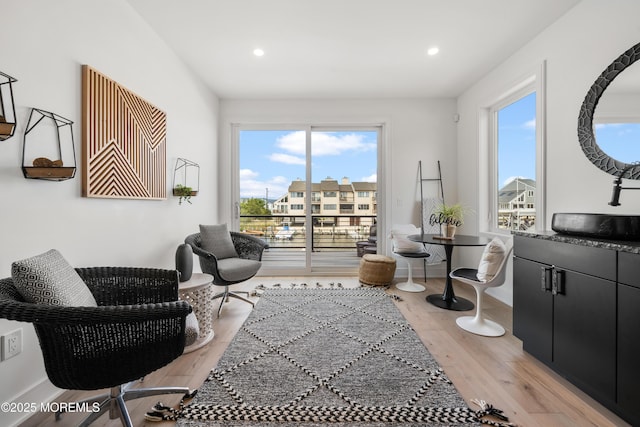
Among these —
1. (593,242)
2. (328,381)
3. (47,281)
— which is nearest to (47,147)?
(47,281)

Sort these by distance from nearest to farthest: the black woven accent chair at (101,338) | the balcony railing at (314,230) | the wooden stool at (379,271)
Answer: the black woven accent chair at (101,338)
the wooden stool at (379,271)
the balcony railing at (314,230)

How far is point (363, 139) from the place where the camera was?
430cm

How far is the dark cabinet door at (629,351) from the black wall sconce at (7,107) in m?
2.92

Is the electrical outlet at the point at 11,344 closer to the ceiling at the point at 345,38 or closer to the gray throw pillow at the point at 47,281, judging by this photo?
the gray throw pillow at the point at 47,281

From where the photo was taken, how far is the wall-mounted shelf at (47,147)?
144 cm

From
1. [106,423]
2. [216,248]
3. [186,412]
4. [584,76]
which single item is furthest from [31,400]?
[584,76]

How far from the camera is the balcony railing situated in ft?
14.5

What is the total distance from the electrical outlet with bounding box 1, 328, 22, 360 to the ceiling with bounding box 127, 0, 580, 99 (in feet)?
7.59

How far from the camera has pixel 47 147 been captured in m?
1.56

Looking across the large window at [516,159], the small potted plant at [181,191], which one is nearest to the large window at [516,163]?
the large window at [516,159]

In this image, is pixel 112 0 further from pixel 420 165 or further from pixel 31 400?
pixel 420 165

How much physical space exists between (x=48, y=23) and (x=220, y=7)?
1.14 m

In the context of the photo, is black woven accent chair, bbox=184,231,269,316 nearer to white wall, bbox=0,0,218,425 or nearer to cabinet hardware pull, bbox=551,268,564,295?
white wall, bbox=0,0,218,425

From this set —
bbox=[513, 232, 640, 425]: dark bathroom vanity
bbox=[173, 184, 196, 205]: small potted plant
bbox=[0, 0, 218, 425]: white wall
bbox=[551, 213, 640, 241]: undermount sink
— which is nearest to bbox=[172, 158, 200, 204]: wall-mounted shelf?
bbox=[173, 184, 196, 205]: small potted plant
